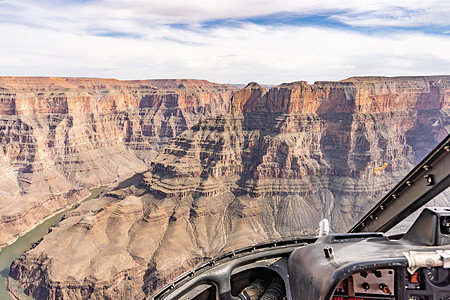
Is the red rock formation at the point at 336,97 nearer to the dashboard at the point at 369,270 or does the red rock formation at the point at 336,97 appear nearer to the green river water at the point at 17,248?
the green river water at the point at 17,248

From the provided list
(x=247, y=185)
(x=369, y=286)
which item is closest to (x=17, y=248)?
(x=247, y=185)

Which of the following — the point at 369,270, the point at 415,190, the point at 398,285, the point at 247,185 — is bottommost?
the point at 247,185

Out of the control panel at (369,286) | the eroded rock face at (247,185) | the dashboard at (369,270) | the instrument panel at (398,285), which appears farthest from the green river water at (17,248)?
the instrument panel at (398,285)

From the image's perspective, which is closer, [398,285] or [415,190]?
[398,285]

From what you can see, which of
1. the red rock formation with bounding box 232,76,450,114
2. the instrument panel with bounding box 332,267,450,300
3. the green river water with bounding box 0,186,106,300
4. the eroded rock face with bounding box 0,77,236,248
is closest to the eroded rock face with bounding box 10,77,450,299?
the red rock formation with bounding box 232,76,450,114

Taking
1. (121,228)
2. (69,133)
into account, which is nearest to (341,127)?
(121,228)

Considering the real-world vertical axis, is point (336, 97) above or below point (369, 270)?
above

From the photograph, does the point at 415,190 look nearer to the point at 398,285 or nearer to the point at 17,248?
the point at 398,285
